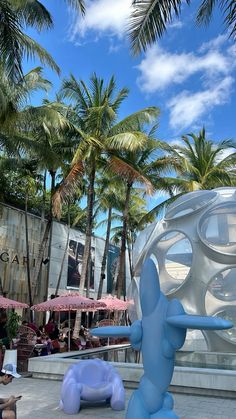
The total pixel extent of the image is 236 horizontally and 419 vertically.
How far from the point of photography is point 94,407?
25.0 ft

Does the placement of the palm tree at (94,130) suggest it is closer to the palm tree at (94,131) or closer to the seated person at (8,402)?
the palm tree at (94,131)

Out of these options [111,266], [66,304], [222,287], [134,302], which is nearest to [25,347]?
[66,304]

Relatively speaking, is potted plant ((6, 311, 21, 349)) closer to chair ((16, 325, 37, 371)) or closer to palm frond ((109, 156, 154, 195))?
chair ((16, 325, 37, 371))

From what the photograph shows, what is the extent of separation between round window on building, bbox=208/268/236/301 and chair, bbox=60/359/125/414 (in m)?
5.39

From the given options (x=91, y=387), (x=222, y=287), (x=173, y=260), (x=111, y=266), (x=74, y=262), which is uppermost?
(x=111, y=266)

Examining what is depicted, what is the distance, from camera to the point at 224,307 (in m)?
12.2

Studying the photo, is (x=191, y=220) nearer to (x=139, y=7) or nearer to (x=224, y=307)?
(x=224, y=307)

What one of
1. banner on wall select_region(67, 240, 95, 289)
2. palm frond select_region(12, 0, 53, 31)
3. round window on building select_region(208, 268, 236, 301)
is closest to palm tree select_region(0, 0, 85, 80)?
palm frond select_region(12, 0, 53, 31)

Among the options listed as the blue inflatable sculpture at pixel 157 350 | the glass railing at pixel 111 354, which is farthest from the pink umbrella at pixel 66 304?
the blue inflatable sculpture at pixel 157 350

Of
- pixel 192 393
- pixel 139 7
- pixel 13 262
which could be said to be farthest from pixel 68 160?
pixel 192 393

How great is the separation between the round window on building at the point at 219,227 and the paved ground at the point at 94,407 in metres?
4.99

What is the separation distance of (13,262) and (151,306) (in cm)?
1866

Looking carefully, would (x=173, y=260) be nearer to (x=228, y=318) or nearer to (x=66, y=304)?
(x=228, y=318)

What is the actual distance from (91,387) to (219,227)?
22.3 feet
